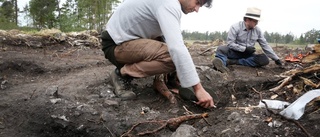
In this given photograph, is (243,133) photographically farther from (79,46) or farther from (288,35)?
(288,35)

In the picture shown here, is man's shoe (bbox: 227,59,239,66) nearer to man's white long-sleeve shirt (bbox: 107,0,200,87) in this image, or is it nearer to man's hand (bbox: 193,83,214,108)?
man's white long-sleeve shirt (bbox: 107,0,200,87)

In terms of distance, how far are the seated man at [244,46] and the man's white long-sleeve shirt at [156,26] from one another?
2400 mm

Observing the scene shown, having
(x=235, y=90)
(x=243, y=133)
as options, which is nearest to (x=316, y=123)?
(x=243, y=133)

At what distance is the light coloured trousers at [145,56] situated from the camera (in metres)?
2.98

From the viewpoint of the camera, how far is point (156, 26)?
297cm

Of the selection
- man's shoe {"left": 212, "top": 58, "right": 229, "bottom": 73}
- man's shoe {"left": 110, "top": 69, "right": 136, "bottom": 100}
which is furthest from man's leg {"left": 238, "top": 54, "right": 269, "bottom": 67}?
man's shoe {"left": 110, "top": 69, "right": 136, "bottom": 100}

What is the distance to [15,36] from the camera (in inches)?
294

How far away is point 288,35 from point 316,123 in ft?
81.9

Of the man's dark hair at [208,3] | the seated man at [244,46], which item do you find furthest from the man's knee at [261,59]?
the man's dark hair at [208,3]

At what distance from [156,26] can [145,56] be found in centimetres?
32

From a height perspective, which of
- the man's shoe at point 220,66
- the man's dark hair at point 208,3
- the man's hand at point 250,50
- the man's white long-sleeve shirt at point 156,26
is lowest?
the man's shoe at point 220,66

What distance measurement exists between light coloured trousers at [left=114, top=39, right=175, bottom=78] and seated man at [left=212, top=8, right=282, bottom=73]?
227cm

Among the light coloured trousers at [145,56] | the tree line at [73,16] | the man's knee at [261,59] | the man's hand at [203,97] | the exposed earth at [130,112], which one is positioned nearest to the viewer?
the exposed earth at [130,112]

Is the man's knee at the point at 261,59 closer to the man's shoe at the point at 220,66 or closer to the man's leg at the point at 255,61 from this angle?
the man's leg at the point at 255,61
